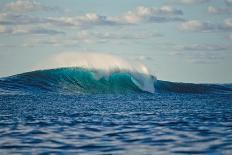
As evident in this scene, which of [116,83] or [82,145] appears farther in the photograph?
[116,83]

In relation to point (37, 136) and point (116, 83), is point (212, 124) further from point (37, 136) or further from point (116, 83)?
point (116, 83)

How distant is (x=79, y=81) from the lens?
288ft

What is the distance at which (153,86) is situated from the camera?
93000 millimetres

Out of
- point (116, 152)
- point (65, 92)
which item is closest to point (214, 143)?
point (116, 152)

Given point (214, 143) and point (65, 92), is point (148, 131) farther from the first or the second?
point (65, 92)

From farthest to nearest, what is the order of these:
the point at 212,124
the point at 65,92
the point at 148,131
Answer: the point at 65,92, the point at 212,124, the point at 148,131

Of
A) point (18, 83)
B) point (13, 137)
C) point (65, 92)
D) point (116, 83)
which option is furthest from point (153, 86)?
point (13, 137)

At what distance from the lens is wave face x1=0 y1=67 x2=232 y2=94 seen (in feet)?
275

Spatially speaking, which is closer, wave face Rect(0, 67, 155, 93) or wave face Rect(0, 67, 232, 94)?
wave face Rect(0, 67, 232, 94)

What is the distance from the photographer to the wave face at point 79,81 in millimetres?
83750

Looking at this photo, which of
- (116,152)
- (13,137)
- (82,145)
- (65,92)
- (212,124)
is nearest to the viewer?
(116,152)

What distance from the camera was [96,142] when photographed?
58.6 ft

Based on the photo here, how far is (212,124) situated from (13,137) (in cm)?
1028

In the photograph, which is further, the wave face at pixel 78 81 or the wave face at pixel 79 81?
the wave face at pixel 78 81
